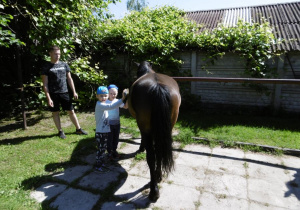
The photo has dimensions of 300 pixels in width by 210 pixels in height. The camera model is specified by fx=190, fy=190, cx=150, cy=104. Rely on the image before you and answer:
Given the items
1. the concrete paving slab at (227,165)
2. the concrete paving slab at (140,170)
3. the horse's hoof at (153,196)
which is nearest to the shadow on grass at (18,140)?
the concrete paving slab at (140,170)

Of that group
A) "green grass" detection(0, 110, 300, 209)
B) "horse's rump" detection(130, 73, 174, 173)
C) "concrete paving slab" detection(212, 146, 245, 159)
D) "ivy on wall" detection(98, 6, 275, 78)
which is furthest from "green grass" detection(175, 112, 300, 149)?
"horse's rump" detection(130, 73, 174, 173)

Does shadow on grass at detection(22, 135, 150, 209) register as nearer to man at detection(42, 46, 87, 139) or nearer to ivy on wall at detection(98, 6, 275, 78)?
man at detection(42, 46, 87, 139)

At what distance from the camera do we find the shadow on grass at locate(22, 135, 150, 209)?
2.29m

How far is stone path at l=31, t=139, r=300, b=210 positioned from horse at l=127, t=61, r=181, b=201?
0.32 m

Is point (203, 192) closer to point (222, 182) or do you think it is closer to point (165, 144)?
point (222, 182)

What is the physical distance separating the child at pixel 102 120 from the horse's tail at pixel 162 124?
0.75 m

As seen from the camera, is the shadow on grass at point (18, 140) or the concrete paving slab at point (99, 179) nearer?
the concrete paving slab at point (99, 179)

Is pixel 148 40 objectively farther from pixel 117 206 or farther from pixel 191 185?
pixel 117 206

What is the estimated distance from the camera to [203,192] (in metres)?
2.45

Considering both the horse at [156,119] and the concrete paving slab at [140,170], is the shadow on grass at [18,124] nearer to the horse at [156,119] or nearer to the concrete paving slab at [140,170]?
the concrete paving slab at [140,170]

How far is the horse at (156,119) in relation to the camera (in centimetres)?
219

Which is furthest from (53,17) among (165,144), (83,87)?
(165,144)

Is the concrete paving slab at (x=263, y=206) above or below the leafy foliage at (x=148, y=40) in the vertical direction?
below

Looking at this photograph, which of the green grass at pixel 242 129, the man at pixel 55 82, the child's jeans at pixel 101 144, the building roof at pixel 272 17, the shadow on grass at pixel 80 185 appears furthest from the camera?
the building roof at pixel 272 17
